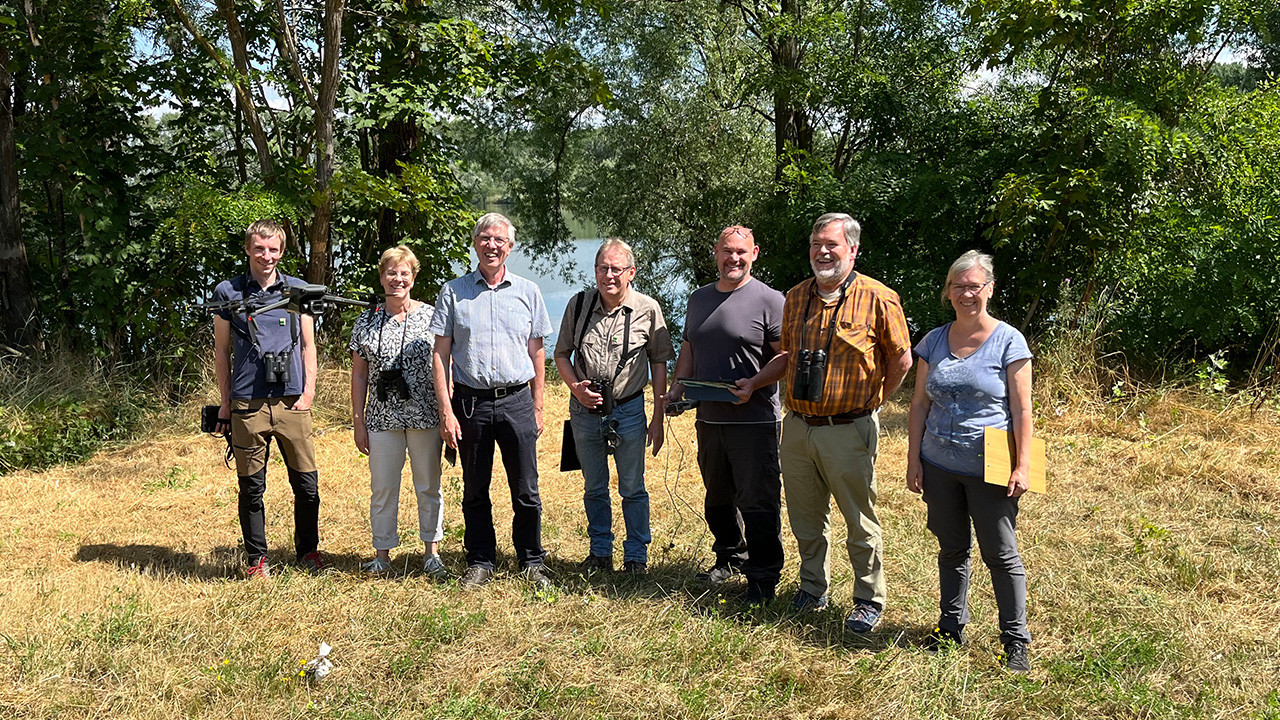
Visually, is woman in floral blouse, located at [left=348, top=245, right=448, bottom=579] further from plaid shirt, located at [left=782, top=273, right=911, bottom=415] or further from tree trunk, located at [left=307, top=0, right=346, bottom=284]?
tree trunk, located at [left=307, top=0, right=346, bottom=284]

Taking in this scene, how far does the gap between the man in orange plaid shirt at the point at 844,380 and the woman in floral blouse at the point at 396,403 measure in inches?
70.0

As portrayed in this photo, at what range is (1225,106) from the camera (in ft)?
28.9

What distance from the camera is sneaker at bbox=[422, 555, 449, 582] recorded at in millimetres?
4816

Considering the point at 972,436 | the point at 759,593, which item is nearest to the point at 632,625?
the point at 759,593

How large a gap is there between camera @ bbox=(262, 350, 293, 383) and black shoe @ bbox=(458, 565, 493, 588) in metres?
1.28

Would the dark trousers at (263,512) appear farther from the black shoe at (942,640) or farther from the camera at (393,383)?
the black shoe at (942,640)

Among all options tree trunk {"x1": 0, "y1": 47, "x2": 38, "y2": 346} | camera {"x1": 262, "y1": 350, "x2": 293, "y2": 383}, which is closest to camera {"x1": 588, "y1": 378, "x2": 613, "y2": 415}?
camera {"x1": 262, "y1": 350, "x2": 293, "y2": 383}

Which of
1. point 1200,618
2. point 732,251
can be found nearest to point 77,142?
point 732,251

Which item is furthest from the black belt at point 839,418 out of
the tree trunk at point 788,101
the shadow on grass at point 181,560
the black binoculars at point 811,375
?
the tree trunk at point 788,101

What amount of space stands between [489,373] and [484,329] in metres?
0.21

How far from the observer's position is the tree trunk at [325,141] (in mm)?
8219

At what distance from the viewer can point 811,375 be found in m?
3.99

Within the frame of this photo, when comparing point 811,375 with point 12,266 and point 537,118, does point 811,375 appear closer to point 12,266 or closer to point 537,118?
point 537,118

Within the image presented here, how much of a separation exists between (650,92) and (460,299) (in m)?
9.57
